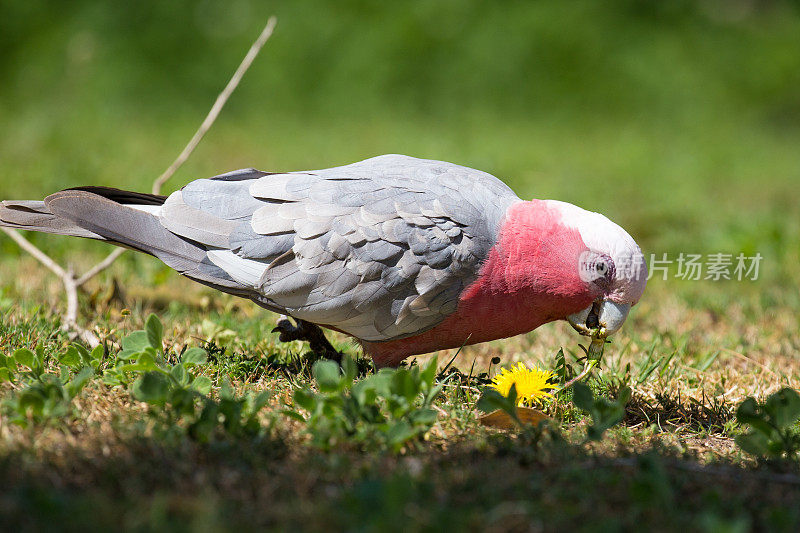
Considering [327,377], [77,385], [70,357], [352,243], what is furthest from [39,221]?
[327,377]

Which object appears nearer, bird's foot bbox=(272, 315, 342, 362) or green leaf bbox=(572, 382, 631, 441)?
green leaf bbox=(572, 382, 631, 441)

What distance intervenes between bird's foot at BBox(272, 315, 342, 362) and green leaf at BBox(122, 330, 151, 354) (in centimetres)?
75

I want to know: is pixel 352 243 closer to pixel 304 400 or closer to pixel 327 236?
pixel 327 236

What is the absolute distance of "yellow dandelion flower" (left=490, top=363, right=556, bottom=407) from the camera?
2.54m

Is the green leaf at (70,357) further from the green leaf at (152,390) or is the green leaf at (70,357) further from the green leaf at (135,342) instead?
the green leaf at (152,390)

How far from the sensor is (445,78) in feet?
28.7

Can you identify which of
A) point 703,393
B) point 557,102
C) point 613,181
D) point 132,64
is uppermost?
point 132,64

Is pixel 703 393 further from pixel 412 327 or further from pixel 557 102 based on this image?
pixel 557 102

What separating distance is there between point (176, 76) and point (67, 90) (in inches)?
44.0

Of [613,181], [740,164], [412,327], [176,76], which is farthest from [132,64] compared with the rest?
[412,327]

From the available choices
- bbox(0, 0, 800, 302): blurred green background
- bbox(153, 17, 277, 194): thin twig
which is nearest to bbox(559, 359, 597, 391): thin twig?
bbox(153, 17, 277, 194): thin twig

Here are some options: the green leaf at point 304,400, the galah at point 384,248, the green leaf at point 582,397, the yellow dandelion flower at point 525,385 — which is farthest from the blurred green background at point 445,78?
the green leaf at point 304,400

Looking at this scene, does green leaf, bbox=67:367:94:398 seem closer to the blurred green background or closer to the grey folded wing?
the grey folded wing

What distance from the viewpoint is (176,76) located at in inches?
333
